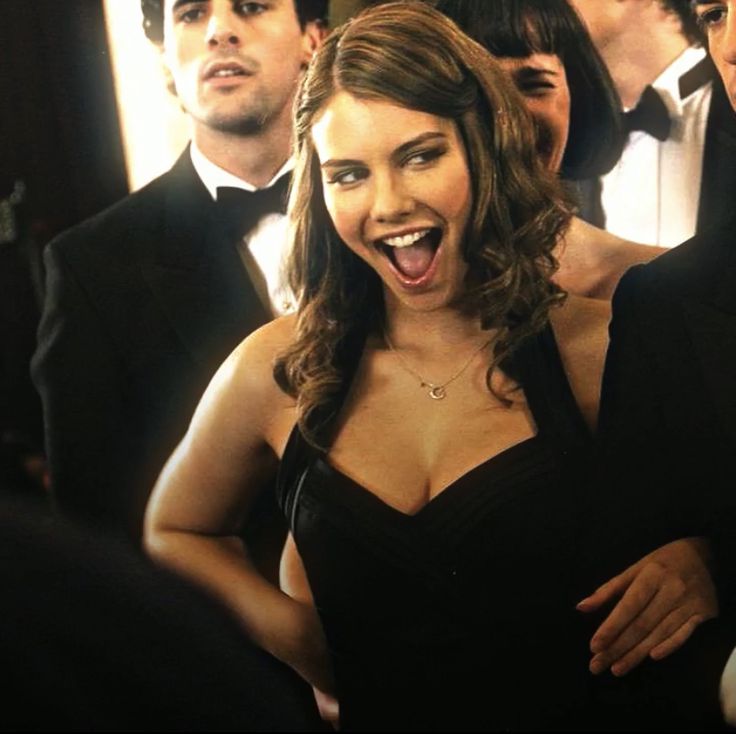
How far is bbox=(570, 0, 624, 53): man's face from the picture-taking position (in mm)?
1419

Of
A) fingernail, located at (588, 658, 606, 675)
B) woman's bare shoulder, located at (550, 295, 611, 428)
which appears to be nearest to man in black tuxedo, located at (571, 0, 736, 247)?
woman's bare shoulder, located at (550, 295, 611, 428)

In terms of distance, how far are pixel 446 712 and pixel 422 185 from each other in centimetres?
68

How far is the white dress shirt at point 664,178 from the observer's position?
56.5 inches

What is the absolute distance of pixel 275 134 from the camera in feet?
4.82

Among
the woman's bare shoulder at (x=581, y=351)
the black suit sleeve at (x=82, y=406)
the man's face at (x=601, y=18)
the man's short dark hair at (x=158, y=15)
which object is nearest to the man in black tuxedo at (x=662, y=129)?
the man's face at (x=601, y=18)

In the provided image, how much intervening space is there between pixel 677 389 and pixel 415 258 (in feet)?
1.21

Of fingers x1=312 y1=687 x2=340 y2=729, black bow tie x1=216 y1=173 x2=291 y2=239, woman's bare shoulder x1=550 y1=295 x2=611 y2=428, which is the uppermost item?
black bow tie x1=216 y1=173 x2=291 y2=239

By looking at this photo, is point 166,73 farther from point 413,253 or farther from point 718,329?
point 718,329

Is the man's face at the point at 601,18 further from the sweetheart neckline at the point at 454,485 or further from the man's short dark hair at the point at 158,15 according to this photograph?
the sweetheart neckline at the point at 454,485

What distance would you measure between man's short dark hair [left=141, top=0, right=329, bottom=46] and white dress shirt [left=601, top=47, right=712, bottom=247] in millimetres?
429

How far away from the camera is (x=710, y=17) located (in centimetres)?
141

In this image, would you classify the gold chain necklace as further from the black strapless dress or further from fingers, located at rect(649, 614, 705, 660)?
fingers, located at rect(649, 614, 705, 660)

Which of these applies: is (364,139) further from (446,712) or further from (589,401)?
(446,712)

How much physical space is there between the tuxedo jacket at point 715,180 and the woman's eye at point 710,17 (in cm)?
7
